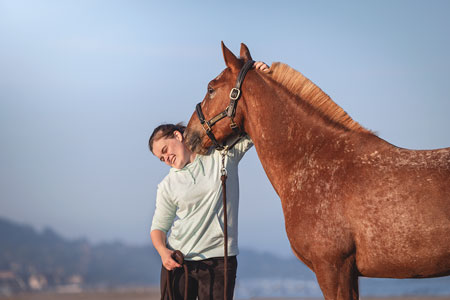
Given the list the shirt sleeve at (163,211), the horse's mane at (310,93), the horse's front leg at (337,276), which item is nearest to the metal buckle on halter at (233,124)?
the horse's mane at (310,93)

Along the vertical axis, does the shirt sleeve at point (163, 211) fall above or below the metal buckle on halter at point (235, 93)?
below

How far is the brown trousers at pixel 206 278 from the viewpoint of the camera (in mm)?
3672

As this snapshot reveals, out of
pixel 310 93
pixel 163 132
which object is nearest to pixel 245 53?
pixel 310 93

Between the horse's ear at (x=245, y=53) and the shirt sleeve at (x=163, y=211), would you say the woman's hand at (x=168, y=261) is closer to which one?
the shirt sleeve at (x=163, y=211)

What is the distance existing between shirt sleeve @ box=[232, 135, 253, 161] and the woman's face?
40 cm

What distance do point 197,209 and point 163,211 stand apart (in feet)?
1.02

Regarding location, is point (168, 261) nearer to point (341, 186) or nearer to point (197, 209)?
point (197, 209)

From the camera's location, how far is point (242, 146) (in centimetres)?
396

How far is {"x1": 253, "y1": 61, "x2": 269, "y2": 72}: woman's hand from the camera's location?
11.9 ft

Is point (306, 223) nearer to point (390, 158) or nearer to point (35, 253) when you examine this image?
point (390, 158)

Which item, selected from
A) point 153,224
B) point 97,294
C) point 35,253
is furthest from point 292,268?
point 153,224

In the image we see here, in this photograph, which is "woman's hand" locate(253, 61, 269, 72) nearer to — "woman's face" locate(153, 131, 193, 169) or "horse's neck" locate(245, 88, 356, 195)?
"horse's neck" locate(245, 88, 356, 195)

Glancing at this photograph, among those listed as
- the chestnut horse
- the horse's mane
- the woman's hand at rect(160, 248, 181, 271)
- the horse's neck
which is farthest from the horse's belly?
the woman's hand at rect(160, 248, 181, 271)

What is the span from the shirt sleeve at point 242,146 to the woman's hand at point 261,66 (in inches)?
23.8
